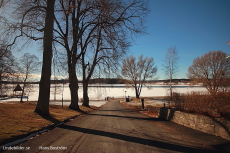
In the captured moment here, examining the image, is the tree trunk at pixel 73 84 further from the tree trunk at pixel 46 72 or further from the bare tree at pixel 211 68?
the bare tree at pixel 211 68

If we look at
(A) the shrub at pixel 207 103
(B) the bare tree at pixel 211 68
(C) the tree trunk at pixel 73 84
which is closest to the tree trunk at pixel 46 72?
(C) the tree trunk at pixel 73 84

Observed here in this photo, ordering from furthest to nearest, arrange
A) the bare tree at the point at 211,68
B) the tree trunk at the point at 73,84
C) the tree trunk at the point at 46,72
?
the bare tree at the point at 211,68 → the tree trunk at the point at 73,84 → the tree trunk at the point at 46,72

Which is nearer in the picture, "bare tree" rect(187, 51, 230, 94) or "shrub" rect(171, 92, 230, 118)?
"shrub" rect(171, 92, 230, 118)

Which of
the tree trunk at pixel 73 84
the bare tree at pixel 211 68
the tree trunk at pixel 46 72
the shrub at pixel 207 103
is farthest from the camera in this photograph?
the bare tree at pixel 211 68

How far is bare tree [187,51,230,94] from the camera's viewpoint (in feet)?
104

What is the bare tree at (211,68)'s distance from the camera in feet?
104

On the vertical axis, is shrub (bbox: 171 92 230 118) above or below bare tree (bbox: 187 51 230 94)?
below

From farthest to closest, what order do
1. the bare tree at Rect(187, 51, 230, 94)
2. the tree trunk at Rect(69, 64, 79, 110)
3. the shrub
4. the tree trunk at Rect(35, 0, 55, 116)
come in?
the bare tree at Rect(187, 51, 230, 94), the tree trunk at Rect(69, 64, 79, 110), the tree trunk at Rect(35, 0, 55, 116), the shrub

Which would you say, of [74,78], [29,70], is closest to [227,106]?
[74,78]

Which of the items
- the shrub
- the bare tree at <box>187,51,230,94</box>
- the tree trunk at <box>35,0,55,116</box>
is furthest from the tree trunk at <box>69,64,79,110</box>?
the bare tree at <box>187,51,230,94</box>

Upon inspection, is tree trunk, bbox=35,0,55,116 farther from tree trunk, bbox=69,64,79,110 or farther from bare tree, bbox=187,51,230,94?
bare tree, bbox=187,51,230,94

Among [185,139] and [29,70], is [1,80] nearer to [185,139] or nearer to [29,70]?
[29,70]

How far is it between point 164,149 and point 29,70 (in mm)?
31977

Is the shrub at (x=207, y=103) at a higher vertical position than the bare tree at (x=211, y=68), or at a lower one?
lower
